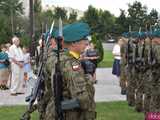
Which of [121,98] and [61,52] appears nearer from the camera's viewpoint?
[61,52]

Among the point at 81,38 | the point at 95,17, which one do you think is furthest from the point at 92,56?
the point at 95,17

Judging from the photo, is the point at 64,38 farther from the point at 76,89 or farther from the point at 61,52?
the point at 76,89

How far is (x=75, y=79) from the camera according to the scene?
207 inches

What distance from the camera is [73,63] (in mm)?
5332

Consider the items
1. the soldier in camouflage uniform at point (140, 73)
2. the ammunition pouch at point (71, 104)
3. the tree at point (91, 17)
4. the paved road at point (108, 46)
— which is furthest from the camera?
the tree at point (91, 17)

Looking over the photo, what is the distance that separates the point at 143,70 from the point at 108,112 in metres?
1.48

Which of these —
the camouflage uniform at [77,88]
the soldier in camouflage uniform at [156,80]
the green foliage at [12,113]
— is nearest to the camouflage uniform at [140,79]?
the soldier in camouflage uniform at [156,80]

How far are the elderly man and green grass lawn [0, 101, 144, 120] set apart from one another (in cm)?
285

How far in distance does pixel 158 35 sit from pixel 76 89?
238 inches

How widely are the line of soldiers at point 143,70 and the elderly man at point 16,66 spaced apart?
3.34m

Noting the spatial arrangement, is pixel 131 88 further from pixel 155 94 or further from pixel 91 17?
pixel 91 17

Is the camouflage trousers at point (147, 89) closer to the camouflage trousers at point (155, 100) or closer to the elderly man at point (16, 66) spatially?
the camouflage trousers at point (155, 100)

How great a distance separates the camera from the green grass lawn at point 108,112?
12156 millimetres

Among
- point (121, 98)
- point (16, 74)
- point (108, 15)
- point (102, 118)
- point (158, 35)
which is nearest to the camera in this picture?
point (158, 35)
